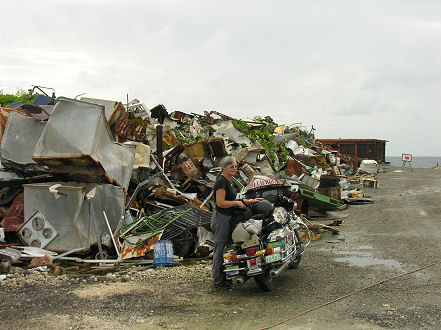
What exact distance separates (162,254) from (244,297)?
2351mm

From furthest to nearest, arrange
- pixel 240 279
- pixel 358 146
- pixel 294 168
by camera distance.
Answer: pixel 358 146, pixel 294 168, pixel 240 279

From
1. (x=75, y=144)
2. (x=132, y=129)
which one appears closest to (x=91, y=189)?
(x=75, y=144)

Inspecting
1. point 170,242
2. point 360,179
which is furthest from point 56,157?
point 360,179

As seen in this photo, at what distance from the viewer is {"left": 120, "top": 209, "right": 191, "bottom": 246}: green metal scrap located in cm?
859

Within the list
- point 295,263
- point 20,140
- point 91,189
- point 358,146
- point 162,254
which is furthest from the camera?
point 358,146

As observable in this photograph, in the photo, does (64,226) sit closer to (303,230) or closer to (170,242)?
(170,242)

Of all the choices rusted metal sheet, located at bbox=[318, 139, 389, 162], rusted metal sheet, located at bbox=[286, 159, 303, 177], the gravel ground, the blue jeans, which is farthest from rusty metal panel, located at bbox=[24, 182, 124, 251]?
rusted metal sheet, located at bbox=[318, 139, 389, 162]

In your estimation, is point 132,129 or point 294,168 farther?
point 294,168

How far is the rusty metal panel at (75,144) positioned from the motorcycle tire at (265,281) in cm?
392

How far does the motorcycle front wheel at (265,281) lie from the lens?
6004 millimetres

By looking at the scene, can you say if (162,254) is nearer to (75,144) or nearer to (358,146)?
(75,144)

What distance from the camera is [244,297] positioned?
5.97 m

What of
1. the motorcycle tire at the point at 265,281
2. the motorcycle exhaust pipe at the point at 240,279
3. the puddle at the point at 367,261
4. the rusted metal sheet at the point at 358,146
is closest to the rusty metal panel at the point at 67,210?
the motorcycle exhaust pipe at the point at 240,279

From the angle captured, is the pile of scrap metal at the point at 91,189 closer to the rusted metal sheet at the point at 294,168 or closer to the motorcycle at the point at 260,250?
the motorcycle at the point at 260,250
